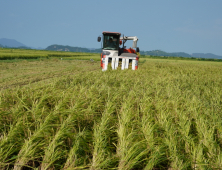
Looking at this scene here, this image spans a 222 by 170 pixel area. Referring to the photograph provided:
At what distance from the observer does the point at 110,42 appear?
11953 mm

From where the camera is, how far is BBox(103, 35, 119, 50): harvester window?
1185 centimetres

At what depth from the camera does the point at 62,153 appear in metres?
1.79

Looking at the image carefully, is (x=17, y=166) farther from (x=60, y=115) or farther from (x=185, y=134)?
(x=185, y=134)

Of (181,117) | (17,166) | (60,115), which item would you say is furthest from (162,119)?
(17,166)

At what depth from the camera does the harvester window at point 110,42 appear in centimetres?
1185

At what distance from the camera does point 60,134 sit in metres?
1.88

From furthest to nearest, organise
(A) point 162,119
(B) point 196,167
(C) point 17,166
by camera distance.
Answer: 1. (A) point 162,119
2. (B) point 196,167
3. (C) point 17,166

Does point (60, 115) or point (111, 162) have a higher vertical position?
point (60, 115)

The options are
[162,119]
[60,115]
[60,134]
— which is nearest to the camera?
[60,134]

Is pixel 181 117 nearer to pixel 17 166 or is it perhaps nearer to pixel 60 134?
pixel 60 134

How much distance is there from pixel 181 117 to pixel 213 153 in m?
0.77

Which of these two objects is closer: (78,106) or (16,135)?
(16,135)

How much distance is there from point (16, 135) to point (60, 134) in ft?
1.82

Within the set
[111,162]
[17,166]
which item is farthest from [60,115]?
[111,162]
